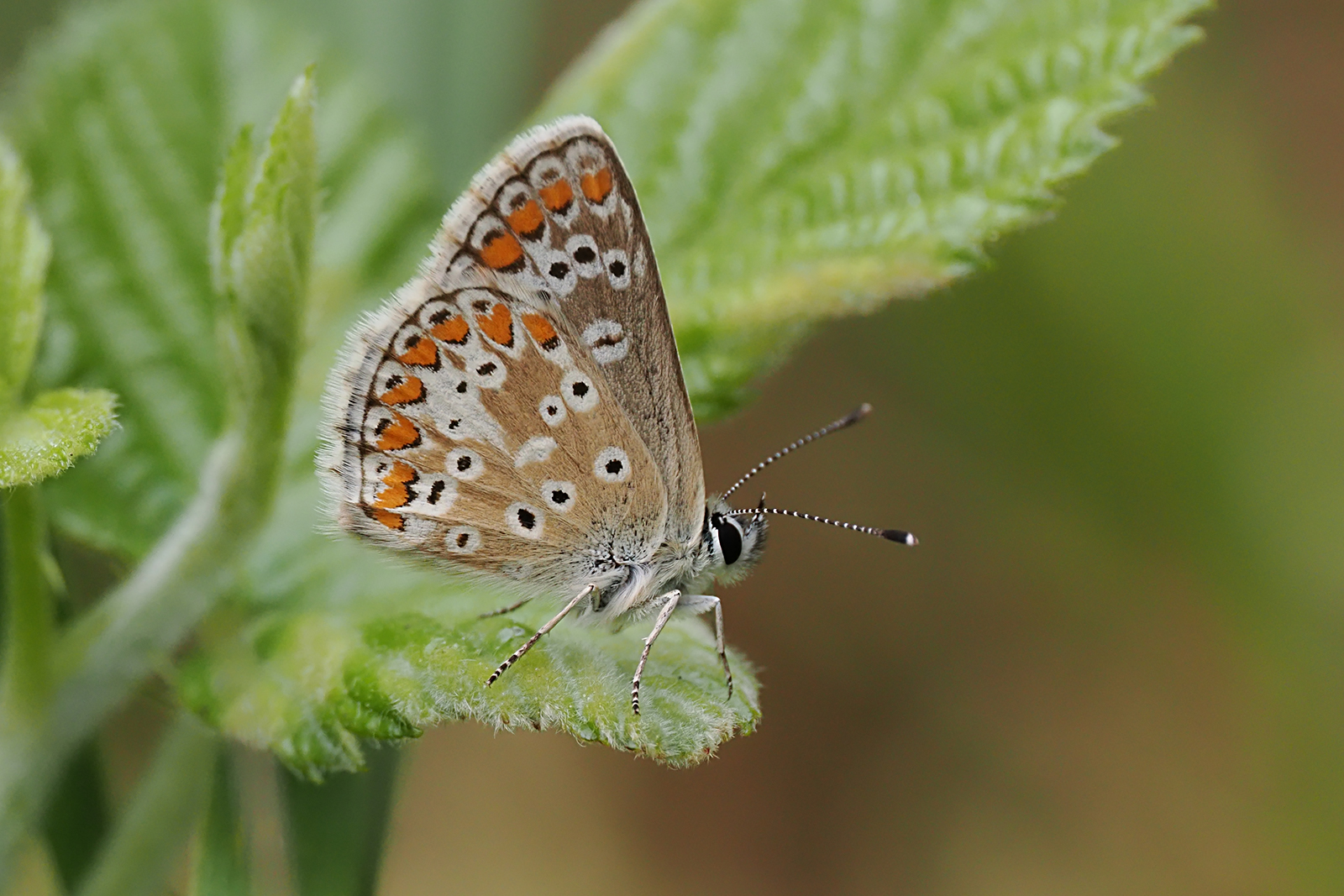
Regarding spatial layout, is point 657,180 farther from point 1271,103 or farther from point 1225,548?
point 1271,103

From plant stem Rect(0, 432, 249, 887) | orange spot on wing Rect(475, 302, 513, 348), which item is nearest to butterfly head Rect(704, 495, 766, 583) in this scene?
orange spot on wing Rect(475, 302, 513, 348)

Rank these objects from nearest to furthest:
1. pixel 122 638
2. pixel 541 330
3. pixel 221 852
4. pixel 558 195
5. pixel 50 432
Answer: pixel 50 432, pixel 221 852, pixel 122 638, pixel 558 195, pixel 541 330

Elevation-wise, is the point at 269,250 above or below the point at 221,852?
above

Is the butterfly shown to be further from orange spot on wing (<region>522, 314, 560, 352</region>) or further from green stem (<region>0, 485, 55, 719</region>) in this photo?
green stem (<region>0, 485, 55, 719</region>)

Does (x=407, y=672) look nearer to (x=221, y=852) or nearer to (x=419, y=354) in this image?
(x=221, y=852)

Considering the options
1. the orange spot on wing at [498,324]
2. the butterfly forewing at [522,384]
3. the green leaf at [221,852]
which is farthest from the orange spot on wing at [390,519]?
the green leaf at [221,852]

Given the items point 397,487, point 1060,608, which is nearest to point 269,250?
point 397,487
